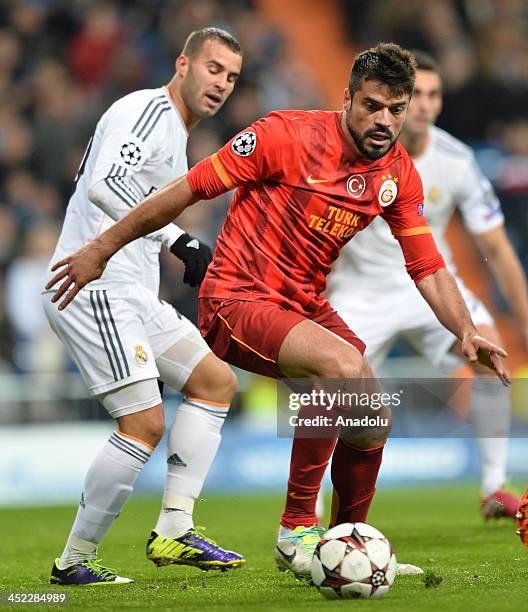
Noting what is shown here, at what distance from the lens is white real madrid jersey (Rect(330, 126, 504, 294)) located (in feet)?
26.5

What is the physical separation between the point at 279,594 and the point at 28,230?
8.52 meters

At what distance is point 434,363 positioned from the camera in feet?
27.2

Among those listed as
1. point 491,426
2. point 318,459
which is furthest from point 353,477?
point 491,426

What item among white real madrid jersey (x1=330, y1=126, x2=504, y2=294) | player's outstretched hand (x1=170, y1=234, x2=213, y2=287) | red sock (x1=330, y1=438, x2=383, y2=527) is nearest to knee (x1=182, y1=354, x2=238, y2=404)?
player's outstretched hand (x1=170, y1=234, x2=213, y2=287)

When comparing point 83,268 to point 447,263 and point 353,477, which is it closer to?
point 353,477

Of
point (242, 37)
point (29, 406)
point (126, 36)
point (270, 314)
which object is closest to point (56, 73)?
point (126, 36)

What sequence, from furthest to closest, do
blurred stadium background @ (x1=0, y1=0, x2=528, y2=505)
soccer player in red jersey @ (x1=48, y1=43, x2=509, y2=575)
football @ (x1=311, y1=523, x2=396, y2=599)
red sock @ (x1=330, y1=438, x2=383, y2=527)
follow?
1. blurred stadium background @ (x1=0, y1=0, x2=528, y2=505)
2. red sock @ (x1=330, y1=438, x2=383, y2=527)
3. soccer player in red jersey @ (x1=48, y1=43, x2=509, y2=575)
4. football @ (x1=311, y1=523, x2=396, y2=599)

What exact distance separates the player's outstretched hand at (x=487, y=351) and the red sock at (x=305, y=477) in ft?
2.46

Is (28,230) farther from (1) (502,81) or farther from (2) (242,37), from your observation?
(1) (502,81)

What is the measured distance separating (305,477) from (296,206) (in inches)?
47.4

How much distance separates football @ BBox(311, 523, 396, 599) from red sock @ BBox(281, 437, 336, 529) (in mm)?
637

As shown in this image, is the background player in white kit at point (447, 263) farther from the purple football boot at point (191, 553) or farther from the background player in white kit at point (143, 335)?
the purple football boot at point (191, 553)

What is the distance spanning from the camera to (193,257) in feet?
18.6

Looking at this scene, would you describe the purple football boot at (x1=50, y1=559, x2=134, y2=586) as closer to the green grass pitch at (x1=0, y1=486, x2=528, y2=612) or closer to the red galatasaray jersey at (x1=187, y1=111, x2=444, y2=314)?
the green grass pitch at (x1=0, y1=486, x2=528, y2=612)
